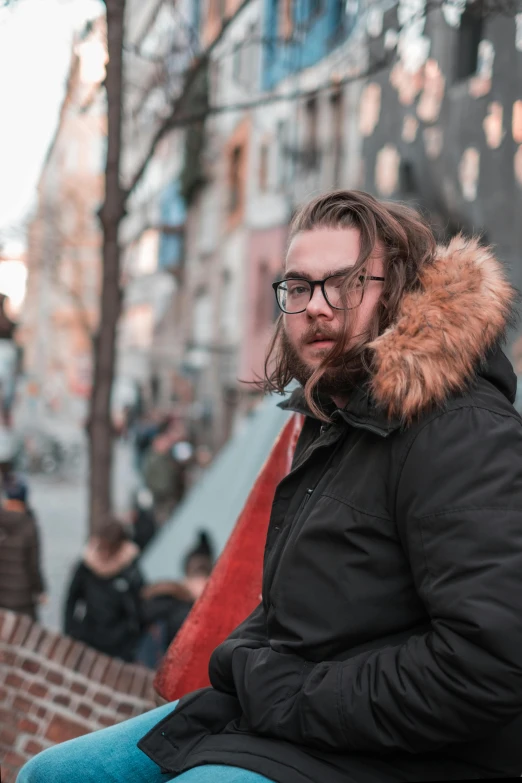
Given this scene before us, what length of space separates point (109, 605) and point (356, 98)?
11668 mm

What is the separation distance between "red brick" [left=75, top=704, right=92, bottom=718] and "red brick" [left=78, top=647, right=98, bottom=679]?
136mm

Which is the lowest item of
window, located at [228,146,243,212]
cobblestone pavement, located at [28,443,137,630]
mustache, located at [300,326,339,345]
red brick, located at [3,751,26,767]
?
cobblestone pavement, located at [28,443,137,630]

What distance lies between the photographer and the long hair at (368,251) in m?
2.00

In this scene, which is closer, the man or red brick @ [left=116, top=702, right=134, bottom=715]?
the man

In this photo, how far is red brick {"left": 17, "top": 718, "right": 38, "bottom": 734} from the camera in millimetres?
3537

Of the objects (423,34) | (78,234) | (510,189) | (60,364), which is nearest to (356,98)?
(423,34)

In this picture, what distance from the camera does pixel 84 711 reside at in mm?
3803

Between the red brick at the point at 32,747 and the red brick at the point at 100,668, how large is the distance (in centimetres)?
45

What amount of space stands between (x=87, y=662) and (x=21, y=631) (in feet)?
1.04

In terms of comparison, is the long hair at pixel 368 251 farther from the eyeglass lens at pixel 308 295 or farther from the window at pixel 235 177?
the window at pixel 235 177

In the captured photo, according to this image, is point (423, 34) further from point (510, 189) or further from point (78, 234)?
point (78, 234)

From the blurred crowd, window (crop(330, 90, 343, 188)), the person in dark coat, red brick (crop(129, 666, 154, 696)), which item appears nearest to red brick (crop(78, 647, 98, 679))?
red brick (crop(129, 666, 154, 696))

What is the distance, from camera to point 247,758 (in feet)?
5.92

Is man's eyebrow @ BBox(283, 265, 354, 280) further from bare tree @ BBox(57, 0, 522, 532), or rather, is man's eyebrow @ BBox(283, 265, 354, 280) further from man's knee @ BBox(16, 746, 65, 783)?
bare tree @ BBox(57, 0, 522, 532)
